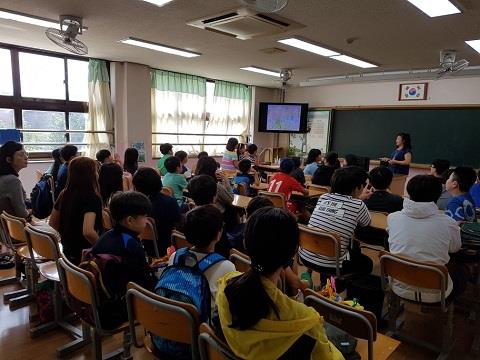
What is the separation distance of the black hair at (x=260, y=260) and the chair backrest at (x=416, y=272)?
1.23 metres

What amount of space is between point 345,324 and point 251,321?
611mm

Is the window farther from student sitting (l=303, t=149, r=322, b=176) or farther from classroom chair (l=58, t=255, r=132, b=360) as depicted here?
classroom chair (l=58, t=255, r=132, b=360)

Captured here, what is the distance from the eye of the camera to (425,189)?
2121 millimetres

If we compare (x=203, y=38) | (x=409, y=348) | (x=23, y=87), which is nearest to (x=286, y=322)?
(x=409, y=348)

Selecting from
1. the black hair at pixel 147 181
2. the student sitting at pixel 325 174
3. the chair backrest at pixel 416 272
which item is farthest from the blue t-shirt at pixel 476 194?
the black hair at pixel 147 181

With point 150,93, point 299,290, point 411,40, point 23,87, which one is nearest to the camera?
point 299,290

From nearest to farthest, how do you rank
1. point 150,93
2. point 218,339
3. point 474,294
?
point 218,339
point 474,294
point 150,93

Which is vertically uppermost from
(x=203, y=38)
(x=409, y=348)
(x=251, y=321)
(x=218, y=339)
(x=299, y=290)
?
(x=203, y=38)

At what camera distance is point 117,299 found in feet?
5.72

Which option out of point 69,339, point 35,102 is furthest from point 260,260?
point 35,102

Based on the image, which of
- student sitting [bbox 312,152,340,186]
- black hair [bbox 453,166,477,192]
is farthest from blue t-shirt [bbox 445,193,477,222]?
student sitting [bbox 312,152,340,186]

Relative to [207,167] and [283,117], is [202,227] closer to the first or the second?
[207,167]

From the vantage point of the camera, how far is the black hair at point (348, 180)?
8.02 feet

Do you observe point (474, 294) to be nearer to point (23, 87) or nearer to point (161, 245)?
point (161, 245)
